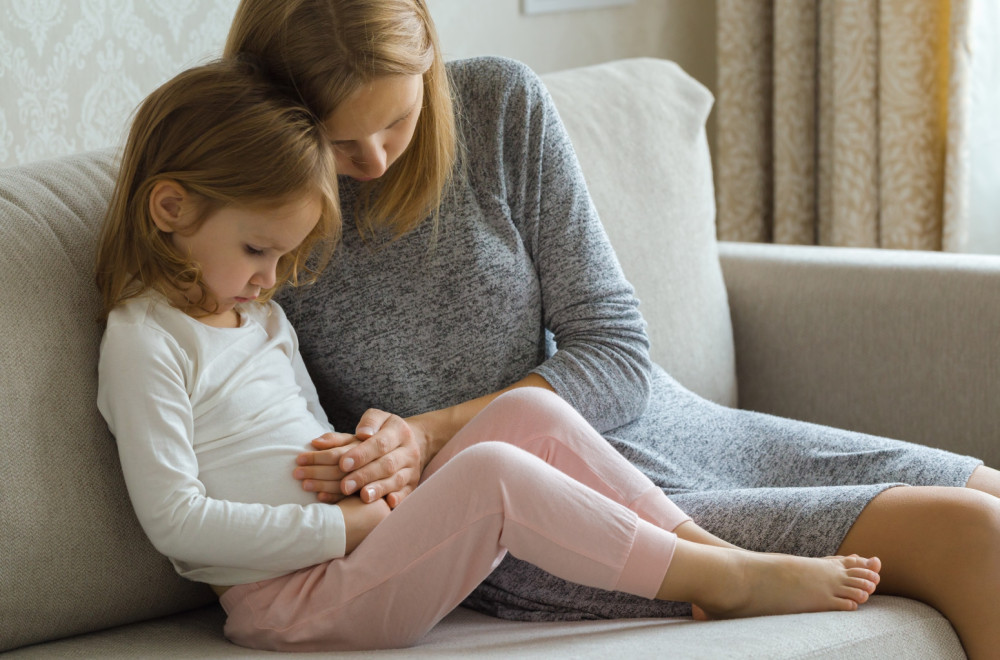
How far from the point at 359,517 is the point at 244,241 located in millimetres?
309

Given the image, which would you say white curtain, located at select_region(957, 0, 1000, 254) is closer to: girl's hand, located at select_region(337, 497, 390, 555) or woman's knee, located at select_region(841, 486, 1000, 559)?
woman's knee, located at select_region(841, 486, 1000, 559)

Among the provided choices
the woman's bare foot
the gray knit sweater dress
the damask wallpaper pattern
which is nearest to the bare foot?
the woman's bare foot

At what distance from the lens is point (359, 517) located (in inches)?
44.2

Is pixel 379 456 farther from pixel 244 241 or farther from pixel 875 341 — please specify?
pixel 875 341

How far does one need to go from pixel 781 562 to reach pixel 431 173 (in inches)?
24.0

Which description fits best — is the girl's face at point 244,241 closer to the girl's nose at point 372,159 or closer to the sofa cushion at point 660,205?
the girl's nose at point 372,159

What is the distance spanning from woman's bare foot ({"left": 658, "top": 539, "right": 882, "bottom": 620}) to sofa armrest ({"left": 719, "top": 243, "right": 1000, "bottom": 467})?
65 centimetres

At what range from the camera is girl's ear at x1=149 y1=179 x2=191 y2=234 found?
3.57ft

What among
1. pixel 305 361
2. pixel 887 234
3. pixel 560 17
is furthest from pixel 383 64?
pixel 887 234

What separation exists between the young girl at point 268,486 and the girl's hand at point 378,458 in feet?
0.09

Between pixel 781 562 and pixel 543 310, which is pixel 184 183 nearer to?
pixel 543 310

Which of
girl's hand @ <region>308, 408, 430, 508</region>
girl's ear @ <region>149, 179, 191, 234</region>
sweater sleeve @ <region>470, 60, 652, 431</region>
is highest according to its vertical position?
girl's ear @ <region>149, 179, 191, 234</region>

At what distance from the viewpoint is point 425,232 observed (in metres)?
1.36

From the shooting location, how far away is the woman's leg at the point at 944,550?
1.04 meters
